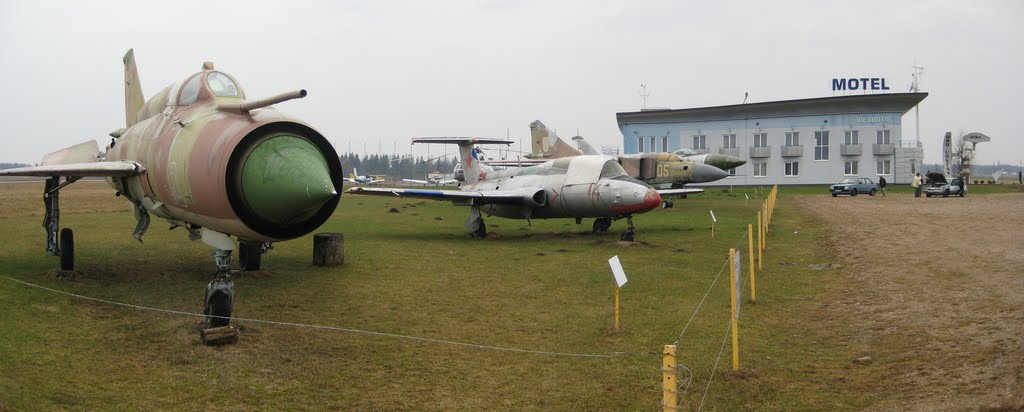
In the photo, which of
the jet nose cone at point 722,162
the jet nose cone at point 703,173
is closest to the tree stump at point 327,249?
the jet nose cone at point 703,173

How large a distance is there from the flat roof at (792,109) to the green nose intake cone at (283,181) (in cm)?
6551

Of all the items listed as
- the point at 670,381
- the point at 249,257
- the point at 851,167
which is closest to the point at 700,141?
the point at 851,167

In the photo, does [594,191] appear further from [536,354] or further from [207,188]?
[207,188]

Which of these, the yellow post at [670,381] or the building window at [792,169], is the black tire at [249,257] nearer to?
the yellow post at [670,381]

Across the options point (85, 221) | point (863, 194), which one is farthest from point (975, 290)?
point (863, 194)

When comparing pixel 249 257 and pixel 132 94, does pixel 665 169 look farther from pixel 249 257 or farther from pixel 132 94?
pixel 132 94

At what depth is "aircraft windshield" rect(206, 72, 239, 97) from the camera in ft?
30.4

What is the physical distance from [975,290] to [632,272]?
5731 mm

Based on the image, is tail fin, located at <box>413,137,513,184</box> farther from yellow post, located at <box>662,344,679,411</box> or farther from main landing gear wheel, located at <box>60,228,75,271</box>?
yellow post, located at <box>662,344,679,411</box>

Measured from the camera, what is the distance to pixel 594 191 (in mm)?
19391

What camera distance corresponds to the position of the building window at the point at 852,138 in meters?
65.9

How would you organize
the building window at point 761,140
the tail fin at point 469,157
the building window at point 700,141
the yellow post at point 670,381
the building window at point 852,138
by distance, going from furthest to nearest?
1. the building window at point 700,141
2. the building window at point 761,140
3. the building window at point 852,138
4. the tail fin at point 469,157
5. the yellow post at point 670,381

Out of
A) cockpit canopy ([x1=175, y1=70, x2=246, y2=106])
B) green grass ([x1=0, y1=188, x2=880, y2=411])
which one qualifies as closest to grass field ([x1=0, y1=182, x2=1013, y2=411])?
green grass ([x1=0, y1=188, x2=880, y2=411])

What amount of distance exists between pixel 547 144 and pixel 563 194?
1073 cm
